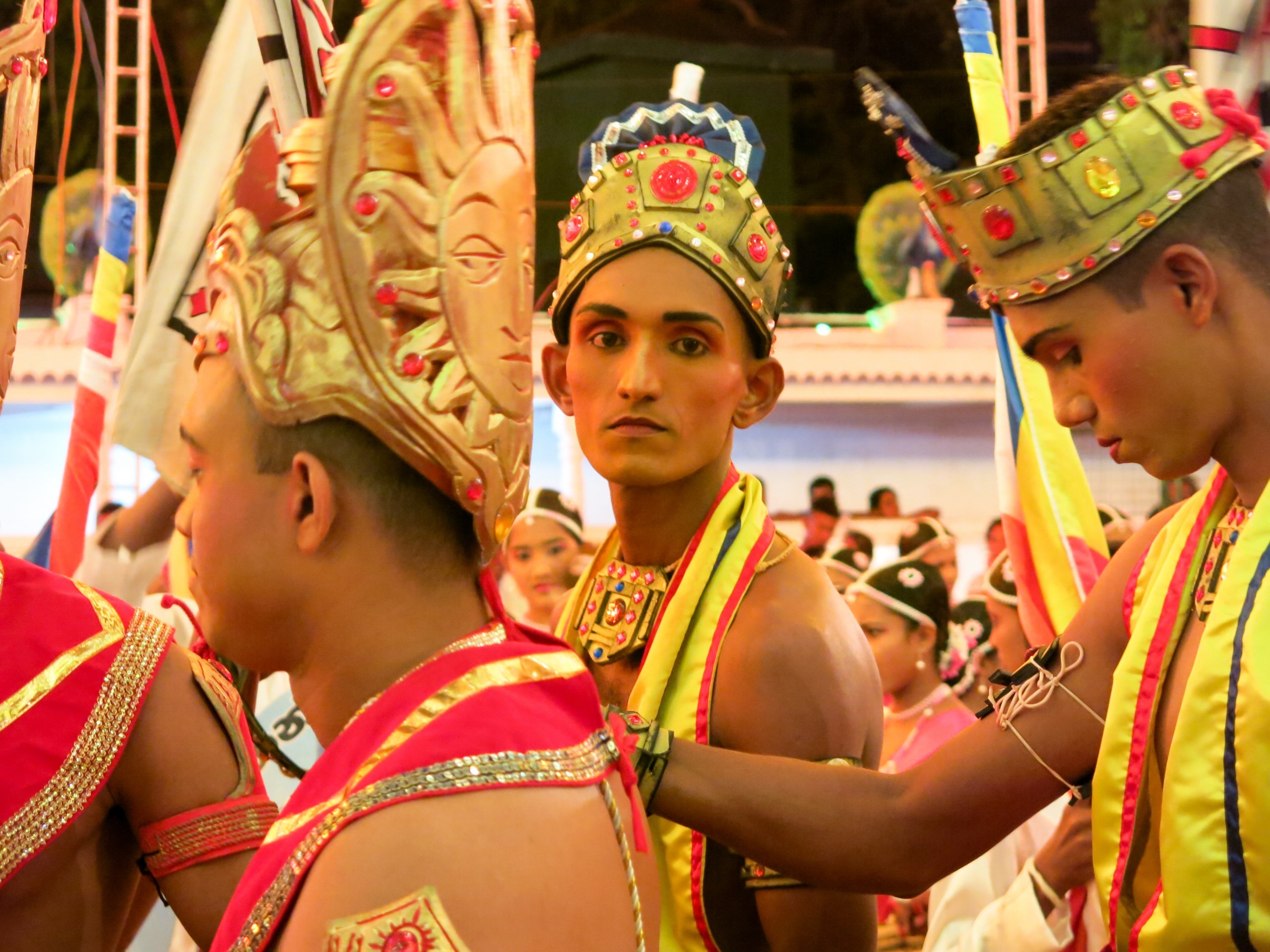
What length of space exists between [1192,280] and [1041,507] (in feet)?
5.09

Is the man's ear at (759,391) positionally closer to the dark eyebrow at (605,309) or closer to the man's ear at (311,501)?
the dark eyebrow at (605,309)

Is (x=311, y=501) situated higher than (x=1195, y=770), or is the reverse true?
(x=311, y=501)

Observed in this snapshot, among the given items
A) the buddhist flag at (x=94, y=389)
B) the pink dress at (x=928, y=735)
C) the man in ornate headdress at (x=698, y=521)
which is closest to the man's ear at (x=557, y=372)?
the man in ornate headdress at (x=698, y=521)

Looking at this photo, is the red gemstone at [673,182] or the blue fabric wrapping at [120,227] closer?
the red gemstone at [673,182]

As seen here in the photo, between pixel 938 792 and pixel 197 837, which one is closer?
pixel 197 837

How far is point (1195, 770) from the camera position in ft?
6.02

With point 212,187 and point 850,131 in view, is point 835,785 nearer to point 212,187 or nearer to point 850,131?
point 212,187

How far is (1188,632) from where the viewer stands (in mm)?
1993

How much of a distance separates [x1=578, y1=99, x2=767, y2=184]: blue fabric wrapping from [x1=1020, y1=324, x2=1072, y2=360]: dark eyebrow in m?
0.83

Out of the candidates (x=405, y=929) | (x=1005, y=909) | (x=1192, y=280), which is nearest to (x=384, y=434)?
(x=405, y=929)

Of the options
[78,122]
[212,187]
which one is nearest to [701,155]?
[212,187]

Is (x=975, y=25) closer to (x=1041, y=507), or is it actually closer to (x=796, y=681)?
(x=1041, y=507)

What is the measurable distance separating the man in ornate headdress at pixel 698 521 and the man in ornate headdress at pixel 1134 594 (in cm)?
16

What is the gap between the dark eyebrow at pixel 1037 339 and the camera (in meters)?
1.97
